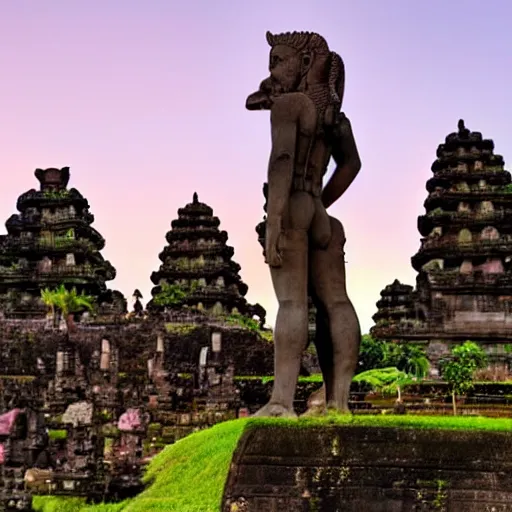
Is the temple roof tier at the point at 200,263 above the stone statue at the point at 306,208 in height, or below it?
above

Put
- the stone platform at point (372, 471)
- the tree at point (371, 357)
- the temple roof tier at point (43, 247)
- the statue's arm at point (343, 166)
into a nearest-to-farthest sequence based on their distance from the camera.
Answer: the stone platform at point (372, 471)
the statue's arm at point (343, 166)
the tree at point (371, 357)
the temple roof tier at point (43, 247)

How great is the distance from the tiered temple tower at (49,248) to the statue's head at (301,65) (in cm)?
4735

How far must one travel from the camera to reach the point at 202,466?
9125 mm

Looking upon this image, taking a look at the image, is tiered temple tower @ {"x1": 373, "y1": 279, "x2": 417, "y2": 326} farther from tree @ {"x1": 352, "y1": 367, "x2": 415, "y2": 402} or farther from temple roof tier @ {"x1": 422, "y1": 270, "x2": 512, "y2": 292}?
tree @ {"x1": 352, "y1": 367, "x2": 415, "y2": 402}

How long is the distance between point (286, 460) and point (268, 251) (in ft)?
6.34

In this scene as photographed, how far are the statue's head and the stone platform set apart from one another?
325 centimetres

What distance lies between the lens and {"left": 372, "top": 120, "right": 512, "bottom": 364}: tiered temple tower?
4269cm

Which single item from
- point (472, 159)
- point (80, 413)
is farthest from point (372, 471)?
point (472, 159)

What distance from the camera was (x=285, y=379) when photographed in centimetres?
782

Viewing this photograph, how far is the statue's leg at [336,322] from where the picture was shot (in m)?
8.16

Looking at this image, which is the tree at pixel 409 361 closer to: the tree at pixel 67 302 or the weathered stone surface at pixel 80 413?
the tree at pixel 67 302

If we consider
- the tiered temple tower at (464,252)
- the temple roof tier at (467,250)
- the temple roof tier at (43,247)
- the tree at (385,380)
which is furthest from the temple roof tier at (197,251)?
the tree at (385,380)

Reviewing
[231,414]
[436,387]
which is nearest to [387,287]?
[436,387]

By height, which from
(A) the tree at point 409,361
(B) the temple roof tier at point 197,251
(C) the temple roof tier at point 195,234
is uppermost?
(C) the temple roof tier at point 195,234
